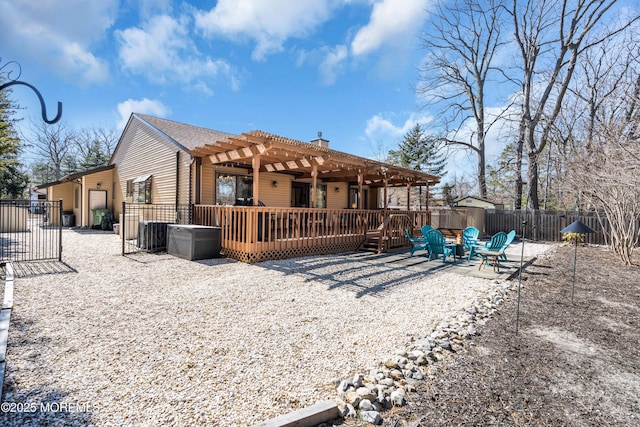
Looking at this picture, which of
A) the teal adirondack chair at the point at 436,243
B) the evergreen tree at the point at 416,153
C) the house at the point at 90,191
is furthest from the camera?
the evergreen tree at the point at 416,153

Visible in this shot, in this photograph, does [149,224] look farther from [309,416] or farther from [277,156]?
[309,416]

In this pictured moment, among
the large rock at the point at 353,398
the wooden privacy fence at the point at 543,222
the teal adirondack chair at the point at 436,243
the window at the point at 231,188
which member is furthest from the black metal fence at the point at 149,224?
the wooden privacy fence at the point at 543,222

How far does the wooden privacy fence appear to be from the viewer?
583 inches

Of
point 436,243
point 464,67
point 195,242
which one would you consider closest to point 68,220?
point 195,242

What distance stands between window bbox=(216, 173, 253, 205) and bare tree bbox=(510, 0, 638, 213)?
16.1 metres

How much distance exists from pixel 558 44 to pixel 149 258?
23.3m

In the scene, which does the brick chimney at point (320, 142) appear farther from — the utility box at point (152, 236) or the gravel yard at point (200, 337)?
the gravel yard at point (200, 337)

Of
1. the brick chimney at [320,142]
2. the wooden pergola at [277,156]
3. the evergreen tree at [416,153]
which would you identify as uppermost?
the evergreen tree at [416,153]

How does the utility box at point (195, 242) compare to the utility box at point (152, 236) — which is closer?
the utility box at point (195, 242)

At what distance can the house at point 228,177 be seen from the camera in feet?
27.2

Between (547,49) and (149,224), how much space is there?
2295 cm

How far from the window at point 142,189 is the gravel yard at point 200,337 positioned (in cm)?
707

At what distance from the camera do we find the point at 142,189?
13.3 m

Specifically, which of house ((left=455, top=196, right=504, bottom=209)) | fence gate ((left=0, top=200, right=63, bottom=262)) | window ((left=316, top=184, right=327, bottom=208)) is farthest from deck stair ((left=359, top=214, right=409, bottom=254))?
house ((left=455, top=196, right=504, bottom=209))
